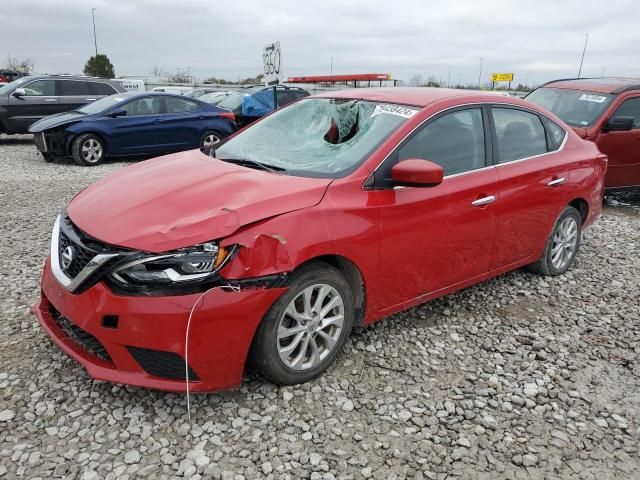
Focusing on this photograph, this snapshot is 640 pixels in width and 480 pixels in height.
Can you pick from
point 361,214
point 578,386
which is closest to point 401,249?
point 361,214

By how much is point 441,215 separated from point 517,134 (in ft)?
4.13

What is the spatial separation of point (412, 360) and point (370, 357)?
0.26 meters

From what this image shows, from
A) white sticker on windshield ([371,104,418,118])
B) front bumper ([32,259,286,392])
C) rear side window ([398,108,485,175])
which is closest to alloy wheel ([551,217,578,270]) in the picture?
rear side window ([398,108,485,175])

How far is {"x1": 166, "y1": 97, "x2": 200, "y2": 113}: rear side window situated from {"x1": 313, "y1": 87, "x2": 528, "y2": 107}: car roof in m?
7.32

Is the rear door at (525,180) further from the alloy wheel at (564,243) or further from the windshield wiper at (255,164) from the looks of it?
the windshield wiper at (255,164)

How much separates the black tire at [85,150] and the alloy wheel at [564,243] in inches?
332

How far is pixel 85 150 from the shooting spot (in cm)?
970

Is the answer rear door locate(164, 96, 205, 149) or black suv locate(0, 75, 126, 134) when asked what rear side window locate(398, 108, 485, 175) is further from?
black suv locate(0, 75, 126, 134)

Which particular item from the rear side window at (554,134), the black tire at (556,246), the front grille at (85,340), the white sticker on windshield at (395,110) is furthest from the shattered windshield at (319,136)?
the black tire at (556,246)

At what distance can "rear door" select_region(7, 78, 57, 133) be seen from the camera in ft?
38.2

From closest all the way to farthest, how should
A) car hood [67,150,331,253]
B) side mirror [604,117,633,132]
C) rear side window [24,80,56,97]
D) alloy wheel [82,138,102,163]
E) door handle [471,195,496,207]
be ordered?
1. car hood [67,150,331,253]
2. door handle [471,195,496,207]
3. side mirror [604,117,633,132]
4. alloy wheel [82,138,102,163]
5. rear side window [24,80,56,97]

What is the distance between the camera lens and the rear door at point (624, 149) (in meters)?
7.19

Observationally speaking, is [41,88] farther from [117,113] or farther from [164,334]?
[164,334]

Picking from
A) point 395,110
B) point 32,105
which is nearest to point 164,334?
point 395,110
